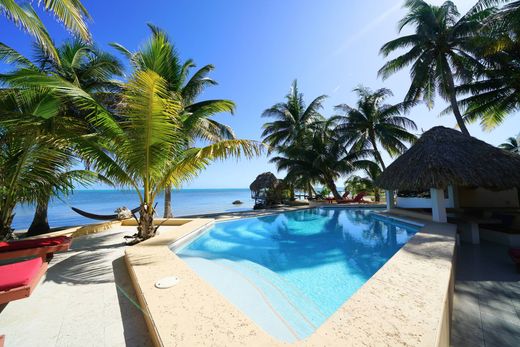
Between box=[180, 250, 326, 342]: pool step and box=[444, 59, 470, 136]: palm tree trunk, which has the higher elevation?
box=[444, 59, 470, 136]: palm tree trunk

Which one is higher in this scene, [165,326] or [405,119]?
[405,119]

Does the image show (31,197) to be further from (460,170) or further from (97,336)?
(460,170)

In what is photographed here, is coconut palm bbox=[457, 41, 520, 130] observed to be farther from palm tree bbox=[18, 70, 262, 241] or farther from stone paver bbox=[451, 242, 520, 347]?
palm tree bbox=[18, 70, 262, 241]

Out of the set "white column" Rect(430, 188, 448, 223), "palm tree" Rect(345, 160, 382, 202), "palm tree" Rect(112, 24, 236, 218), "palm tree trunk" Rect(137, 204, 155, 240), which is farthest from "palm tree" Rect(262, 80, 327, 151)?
"palm tree trunk" Rect(137, 204, 155, 240)

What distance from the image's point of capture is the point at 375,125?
13211 millimetres

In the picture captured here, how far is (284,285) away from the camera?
12.5 feet

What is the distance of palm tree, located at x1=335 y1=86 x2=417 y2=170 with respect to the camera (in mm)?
12719

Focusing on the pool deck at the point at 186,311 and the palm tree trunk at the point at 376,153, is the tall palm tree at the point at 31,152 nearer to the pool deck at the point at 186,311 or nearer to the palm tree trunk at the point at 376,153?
the pool deck at the point at 186,311

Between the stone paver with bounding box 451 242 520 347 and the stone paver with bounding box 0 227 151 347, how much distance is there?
3.33m

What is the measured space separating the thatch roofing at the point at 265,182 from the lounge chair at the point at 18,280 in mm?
13223

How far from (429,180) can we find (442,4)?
32.3 feet

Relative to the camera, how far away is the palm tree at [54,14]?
305 cm

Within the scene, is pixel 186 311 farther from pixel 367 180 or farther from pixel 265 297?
pixel 367 180

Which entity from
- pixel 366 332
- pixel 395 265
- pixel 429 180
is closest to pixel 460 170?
pixel 429 180
